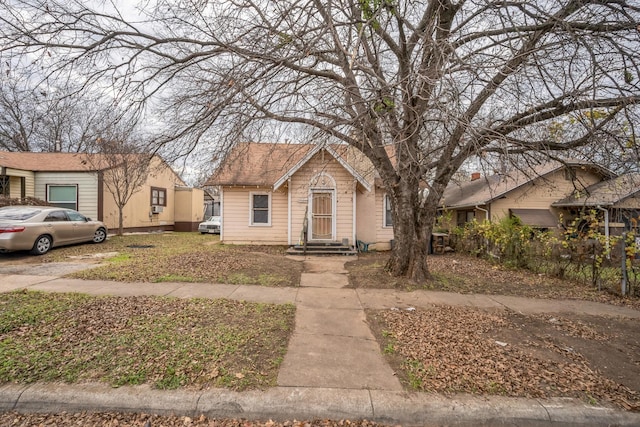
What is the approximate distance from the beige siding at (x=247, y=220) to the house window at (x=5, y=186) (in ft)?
36.7

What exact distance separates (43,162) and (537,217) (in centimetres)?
2688

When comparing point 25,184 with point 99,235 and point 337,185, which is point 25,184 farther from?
point 337,185

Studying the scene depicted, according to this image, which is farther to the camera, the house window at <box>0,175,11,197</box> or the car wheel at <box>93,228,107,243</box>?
the house window at <box>0,175,11,197</box>

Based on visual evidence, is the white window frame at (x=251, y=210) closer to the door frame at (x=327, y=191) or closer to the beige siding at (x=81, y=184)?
the door frame at (x=327, y=191)

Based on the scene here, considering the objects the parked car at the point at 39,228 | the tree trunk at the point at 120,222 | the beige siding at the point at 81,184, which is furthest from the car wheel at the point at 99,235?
the beige siding at the point at 81,184

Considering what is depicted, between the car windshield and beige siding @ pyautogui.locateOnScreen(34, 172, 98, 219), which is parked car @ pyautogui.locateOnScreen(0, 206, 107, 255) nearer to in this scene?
the car windshield

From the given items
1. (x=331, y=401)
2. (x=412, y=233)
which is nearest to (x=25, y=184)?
(x=412, y=233)

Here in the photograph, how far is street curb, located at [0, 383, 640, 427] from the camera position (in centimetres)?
257

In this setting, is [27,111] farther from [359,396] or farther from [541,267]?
[541,267]

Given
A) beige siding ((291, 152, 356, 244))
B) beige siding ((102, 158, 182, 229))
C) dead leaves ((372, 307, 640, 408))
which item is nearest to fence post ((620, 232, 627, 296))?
dead leaves ((372, 307, 640, 408))

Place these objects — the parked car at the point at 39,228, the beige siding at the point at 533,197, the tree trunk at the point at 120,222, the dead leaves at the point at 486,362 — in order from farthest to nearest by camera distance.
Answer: the tree trunk at the point at 120,222 → the beige siding at the point at 533,197 → the parked car at the point at 39,228 → the dead leaves at the point at 486,362

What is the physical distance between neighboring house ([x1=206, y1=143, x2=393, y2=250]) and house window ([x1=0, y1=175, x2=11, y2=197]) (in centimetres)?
1108

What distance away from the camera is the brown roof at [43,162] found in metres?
14.7

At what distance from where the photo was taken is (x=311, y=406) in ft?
8.59
